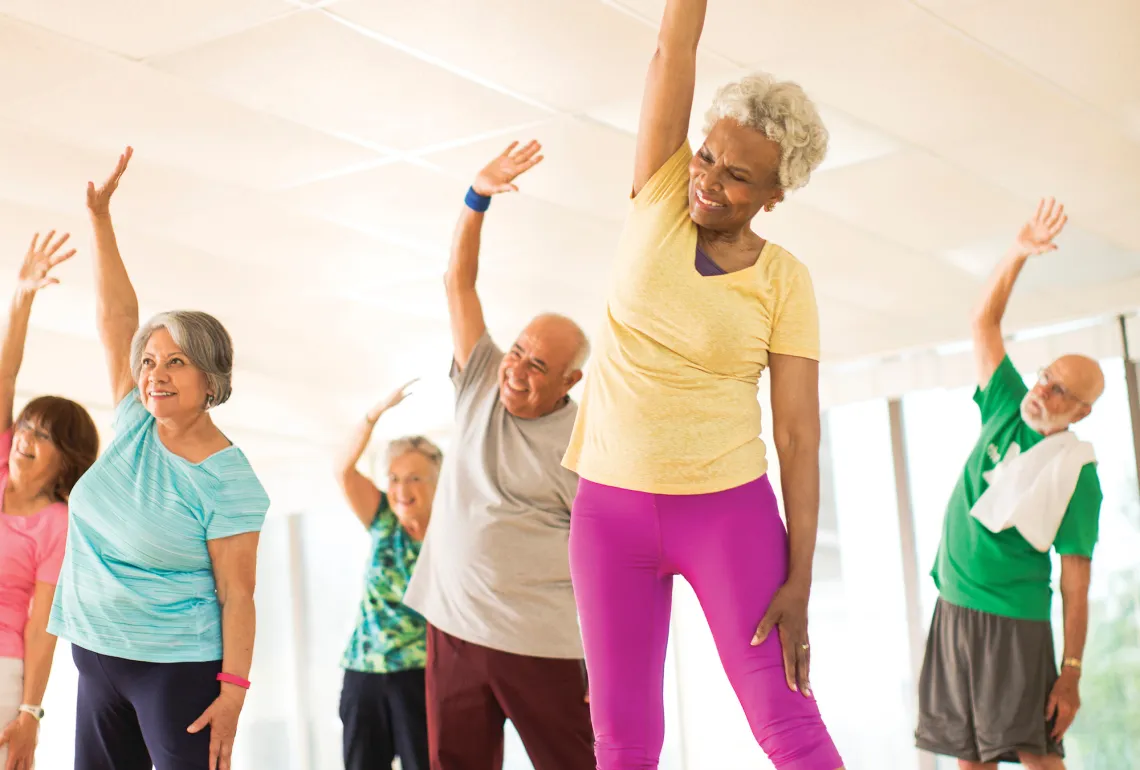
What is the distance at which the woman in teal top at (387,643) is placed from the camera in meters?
4.40

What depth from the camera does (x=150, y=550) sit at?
261 cm

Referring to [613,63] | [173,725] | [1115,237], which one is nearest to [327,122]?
[613,63]

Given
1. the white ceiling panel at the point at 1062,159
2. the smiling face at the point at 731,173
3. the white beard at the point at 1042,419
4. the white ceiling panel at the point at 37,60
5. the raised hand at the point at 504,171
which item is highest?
the white ceiling panel at the point at 1062,159

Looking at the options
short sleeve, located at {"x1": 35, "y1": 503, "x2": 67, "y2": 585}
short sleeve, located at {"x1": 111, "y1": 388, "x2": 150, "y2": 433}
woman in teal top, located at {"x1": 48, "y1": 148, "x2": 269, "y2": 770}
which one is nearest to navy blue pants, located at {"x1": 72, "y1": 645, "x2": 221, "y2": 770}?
woman in teal top, located at {"x1": 48, "y1": 148, "x2": 269, "y2": 770}

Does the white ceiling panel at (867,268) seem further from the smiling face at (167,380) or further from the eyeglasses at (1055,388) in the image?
the smiling face at (167,380)

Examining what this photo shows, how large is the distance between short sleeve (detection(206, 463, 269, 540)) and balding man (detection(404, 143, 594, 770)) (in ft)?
2.04

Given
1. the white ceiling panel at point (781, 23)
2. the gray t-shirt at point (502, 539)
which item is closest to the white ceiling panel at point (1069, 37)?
the white ceiling panel at point (781, 23)

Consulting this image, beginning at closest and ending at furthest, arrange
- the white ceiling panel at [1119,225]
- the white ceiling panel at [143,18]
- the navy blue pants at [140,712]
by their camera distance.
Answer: the navy blue pants at [140,712]
the white ceiling panel at [143,18]
the white ceiling panel at [1119,225]

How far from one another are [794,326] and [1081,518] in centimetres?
223

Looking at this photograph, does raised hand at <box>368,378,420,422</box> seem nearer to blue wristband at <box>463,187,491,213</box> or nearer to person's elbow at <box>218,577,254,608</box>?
blue wristband at <box>463,187,491,213</box>

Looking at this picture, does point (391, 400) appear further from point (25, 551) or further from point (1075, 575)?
point (1075, 575)

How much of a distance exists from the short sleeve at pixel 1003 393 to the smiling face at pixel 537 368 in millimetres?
1509

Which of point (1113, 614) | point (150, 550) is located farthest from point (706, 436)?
point (1113, 614)

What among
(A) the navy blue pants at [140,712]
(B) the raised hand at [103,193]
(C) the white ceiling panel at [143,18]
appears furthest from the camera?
(C) the white ceiling panel at [143,18]
